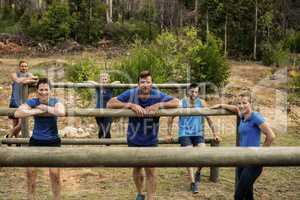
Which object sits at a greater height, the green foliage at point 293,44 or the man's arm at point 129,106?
the green foliage at point 293,44

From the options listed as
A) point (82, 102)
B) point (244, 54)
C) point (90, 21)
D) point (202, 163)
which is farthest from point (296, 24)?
point (202, 163)

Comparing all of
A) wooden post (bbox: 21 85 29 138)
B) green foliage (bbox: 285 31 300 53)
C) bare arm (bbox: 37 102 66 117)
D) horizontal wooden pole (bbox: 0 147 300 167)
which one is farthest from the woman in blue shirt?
green foliage (bbox: 285 31 300 53)

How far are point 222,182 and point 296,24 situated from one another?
3291 cm

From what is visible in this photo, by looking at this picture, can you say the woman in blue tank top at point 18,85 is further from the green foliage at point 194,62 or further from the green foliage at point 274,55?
the green foliage at point 274,55

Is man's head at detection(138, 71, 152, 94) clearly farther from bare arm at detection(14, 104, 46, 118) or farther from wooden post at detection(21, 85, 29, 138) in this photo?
wooden post at detection(21, 85, 29, 138)

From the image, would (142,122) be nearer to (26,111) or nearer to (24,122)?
(26,111)

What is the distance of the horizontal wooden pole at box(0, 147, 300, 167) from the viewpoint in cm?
215

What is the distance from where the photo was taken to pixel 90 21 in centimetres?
3219

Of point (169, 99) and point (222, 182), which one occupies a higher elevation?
point (169, 99)

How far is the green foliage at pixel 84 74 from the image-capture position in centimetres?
1152

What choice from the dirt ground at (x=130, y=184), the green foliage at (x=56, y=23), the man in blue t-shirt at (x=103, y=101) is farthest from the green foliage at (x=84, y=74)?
the green foliage at (x=56, y=23)

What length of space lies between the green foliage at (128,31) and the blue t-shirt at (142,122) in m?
26.8

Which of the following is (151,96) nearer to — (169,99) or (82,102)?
(169,99)

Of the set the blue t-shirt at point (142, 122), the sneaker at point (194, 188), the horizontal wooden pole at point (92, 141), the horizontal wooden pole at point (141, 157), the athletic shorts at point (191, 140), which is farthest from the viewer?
the horizontal wooden pole at point (92, 141)
